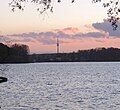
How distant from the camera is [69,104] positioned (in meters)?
42.2

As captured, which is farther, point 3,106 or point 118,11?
point 3,106

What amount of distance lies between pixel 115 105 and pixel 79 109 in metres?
5.35

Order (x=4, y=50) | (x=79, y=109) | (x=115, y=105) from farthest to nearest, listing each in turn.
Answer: (x=4, y=50) < (x=115, y=105) < (x=79, y=109)

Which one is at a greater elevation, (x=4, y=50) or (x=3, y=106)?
(x=4, y=50)

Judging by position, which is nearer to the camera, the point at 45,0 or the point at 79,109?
the point at 45,0

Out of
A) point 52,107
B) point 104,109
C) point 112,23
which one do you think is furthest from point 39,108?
point 112,23

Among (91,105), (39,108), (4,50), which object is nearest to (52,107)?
(39,108)

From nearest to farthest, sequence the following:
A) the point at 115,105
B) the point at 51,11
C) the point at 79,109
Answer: the point at 51,11
the point at 79,109
the point at 115,105

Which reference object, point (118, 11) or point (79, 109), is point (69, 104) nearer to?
point (79, 109)

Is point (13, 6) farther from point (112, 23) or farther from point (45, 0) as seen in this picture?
point (112, 23)

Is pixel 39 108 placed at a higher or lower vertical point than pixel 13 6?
lower

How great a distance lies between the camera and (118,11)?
28.8 feet

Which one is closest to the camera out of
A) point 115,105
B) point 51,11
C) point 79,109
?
point 51,11

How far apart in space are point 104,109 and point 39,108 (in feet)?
21.4
